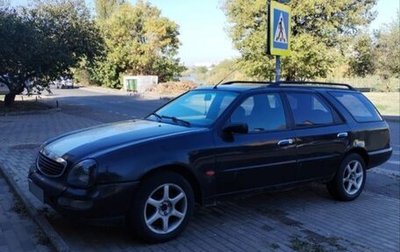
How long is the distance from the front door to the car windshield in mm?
202

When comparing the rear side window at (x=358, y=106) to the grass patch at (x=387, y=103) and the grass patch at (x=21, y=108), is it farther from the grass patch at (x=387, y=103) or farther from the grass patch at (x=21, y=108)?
the grass patch at (x=387, y=103)

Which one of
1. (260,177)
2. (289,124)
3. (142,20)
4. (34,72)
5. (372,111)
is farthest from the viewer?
(142,20)

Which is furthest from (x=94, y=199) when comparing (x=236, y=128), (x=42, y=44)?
(x=42, y=44)

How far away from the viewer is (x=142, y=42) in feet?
157

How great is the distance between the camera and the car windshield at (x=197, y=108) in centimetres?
525

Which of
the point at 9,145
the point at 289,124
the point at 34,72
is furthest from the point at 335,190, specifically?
the point at 34,72

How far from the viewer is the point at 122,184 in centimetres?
425

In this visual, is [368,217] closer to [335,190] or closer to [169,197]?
[335,190]

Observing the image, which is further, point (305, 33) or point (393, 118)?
point (305, 33)

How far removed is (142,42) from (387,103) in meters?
27.2

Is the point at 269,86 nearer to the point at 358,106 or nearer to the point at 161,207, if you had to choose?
the point at 358,106

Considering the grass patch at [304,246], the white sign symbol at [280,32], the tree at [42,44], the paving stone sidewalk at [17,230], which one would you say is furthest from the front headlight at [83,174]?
the tree at [42,44]

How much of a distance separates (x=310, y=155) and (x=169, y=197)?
2.08 metres

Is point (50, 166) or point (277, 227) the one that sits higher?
point (50, 166)
